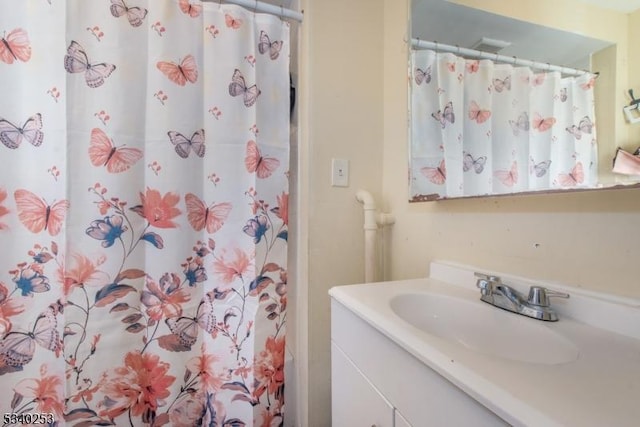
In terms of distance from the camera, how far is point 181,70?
0.93m

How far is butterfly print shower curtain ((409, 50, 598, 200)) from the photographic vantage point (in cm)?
57

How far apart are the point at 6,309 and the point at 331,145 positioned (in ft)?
3.65

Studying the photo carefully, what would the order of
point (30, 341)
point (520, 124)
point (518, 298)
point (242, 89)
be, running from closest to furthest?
point (518, 298), point (520, 124), point (30, 341), point (242, 89)

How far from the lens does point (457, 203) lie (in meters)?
0.82

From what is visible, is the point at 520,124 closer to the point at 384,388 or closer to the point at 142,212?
the point at 384,388

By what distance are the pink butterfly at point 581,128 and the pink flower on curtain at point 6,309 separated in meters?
1.48

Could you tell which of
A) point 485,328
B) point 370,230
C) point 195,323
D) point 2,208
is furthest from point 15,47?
point 485,328

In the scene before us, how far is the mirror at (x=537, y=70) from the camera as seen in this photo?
0.51 meters

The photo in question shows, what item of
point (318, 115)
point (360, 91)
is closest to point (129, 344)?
point (318, 115)

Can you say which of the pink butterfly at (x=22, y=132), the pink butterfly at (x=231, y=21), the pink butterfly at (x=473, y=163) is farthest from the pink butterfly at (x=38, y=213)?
the pink butterfly at (x=473, y=163)

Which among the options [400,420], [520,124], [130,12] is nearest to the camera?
[400,420]

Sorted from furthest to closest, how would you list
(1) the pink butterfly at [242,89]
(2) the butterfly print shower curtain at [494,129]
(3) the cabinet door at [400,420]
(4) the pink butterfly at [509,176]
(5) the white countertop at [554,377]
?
(1) the pink butterfly at [242,89], (4) the pink butterfly at [509,176], (2) the butterfly print shower curtain at [494,129], (3) the cabinet door at [400,420], (5) the white countertop at [554,377]

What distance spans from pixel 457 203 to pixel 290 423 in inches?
43.0

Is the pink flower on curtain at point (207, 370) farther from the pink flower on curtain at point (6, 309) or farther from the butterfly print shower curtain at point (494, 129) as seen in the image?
the butterfly print shower curtain at point (494, 129)
